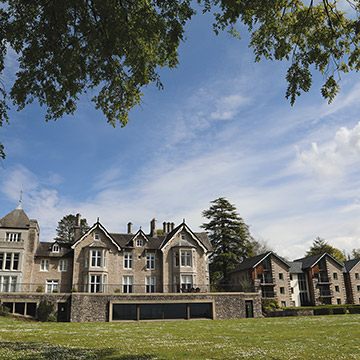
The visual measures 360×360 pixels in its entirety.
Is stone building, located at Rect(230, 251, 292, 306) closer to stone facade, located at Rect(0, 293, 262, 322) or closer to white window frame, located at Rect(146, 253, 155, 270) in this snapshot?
stone facade, located at Rect(0, 293, 262, 322)

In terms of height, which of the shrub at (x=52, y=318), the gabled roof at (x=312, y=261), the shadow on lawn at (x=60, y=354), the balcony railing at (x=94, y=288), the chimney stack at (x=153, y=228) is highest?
the chimney stack at (x=153, y=228)

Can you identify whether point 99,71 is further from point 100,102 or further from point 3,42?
point 3,42

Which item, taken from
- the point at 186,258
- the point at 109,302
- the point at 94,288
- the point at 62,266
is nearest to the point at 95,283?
the point at 94,288

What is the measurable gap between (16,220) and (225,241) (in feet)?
104

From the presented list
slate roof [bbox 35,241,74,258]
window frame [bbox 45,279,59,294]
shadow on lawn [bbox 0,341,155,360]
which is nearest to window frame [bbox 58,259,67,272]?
slate roof [bbox 35,241,74,258]

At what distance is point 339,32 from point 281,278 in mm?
49254

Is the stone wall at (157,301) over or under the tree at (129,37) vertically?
under

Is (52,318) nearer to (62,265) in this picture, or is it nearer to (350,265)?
(62,265)

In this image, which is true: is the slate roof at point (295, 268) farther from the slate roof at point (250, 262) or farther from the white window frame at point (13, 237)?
the white window frame at point (13, 237)

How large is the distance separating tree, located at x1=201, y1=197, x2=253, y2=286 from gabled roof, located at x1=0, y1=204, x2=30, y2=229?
28945 millimetres

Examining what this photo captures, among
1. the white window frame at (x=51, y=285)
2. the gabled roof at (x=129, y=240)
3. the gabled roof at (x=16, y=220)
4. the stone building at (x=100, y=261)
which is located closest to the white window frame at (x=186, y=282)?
the stone building at (x=100, y=261)

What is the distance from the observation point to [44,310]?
33469 millimetres

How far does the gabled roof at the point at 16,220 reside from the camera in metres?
41.1

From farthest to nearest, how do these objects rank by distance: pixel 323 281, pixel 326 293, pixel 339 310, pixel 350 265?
pixel 350 265 → pixel 323 281 → pixel 326 293 → pixel 339 310
